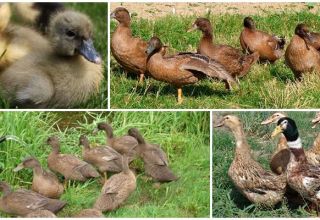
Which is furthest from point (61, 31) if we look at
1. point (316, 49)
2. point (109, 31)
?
point (316, 49)

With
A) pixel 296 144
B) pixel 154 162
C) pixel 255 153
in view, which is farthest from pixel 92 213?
pixel 296 144

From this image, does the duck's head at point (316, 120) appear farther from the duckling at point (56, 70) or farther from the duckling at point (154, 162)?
the duckling at point (56, 70)

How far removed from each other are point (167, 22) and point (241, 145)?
1246mm

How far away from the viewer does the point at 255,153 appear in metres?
6.44

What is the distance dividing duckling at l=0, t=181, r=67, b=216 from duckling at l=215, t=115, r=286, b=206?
47.4 inches

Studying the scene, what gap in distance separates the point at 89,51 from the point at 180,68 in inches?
27.2

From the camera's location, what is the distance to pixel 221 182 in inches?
246

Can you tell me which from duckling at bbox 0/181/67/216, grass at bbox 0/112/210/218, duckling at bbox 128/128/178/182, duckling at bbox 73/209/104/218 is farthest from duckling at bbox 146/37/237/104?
duckling at bbox 0/181/67/216

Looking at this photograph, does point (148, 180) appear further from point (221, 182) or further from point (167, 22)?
point (167, 22)

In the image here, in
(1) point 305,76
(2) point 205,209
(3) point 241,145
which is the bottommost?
(2) point 205,209

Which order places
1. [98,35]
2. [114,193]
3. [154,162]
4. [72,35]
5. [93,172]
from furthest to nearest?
[98,35] → [154,162] → [93,172] → [114,193] → [72,35]

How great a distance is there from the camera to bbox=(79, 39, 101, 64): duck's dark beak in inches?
228

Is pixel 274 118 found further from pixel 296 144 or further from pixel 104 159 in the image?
pixel 104 159

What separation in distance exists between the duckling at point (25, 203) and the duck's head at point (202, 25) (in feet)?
5.54
